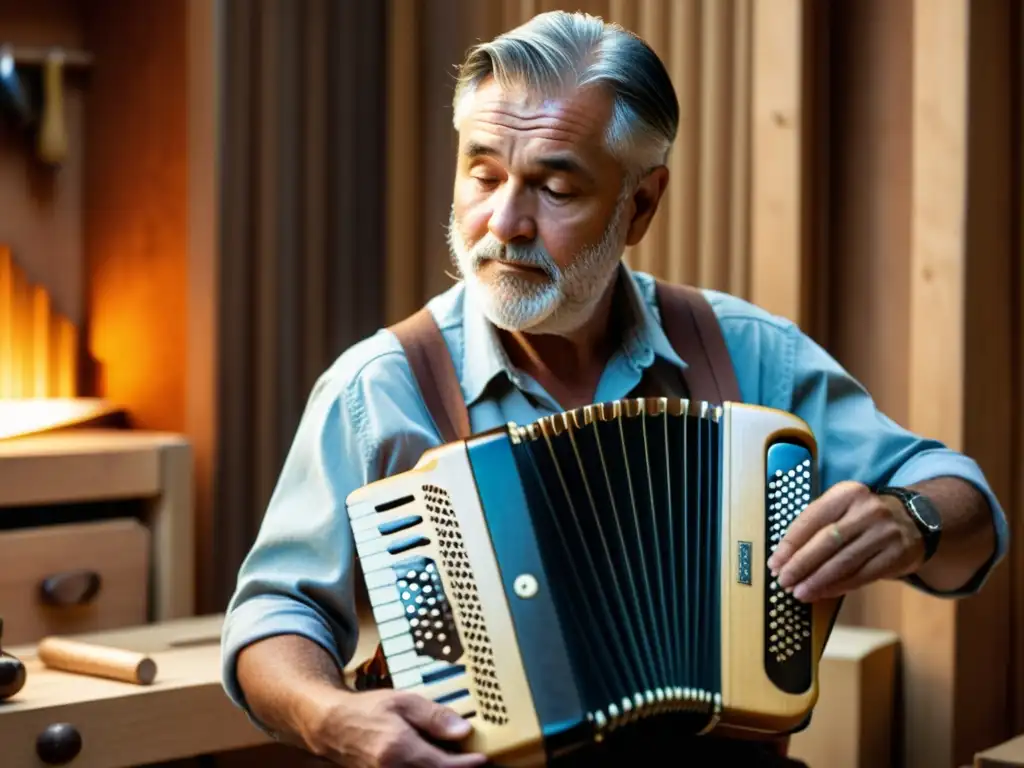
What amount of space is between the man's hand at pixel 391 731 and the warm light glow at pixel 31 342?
1.55m

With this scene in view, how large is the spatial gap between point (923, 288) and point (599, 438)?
1.00m

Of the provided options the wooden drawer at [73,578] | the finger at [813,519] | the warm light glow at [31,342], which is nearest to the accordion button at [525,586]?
the finger at [813,519]

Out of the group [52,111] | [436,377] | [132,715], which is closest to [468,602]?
[436,377]

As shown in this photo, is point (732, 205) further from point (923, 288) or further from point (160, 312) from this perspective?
point (160, 312)

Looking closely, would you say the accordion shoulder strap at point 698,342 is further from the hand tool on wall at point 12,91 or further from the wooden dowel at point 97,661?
the hand tool on wall at point 12,91

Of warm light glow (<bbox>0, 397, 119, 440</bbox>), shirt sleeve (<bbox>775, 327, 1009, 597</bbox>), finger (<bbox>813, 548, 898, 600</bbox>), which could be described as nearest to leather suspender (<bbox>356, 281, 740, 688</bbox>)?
shirt sleeve (<bbox>775, 327, 1009, 597</bbox>)

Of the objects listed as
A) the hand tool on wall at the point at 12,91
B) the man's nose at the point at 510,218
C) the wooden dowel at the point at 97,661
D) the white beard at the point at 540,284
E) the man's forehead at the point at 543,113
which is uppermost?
the hand tool on wall at the point at 12,91

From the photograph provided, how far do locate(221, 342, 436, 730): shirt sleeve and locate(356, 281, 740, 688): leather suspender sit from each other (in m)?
0.02

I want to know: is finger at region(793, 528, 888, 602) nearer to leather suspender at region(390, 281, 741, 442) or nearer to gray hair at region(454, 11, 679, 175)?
leather suspender at region(390, 281, 741, 442)

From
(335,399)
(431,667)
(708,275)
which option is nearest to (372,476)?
(335,399)

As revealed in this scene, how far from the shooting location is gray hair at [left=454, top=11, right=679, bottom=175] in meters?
1.78

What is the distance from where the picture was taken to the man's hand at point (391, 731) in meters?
1.38

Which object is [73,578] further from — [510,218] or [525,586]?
[525,586]

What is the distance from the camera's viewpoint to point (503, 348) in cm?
186
